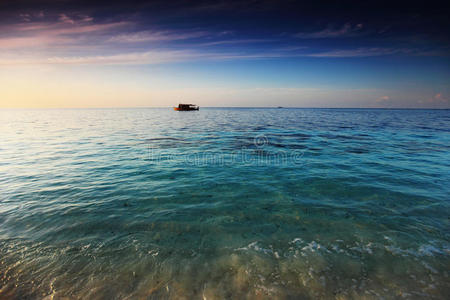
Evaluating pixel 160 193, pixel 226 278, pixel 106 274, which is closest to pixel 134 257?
pixel 106 274

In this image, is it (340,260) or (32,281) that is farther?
(340,260)

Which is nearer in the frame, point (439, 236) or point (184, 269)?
point (184, 269)

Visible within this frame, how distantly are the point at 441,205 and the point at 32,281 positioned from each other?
12.7 m

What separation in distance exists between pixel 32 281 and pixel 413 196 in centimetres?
1263

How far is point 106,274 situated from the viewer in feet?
14.3

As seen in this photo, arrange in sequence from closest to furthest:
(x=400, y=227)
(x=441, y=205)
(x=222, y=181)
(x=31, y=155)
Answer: (x=400, y=227) < (x=441, y=205) < (x=222, y=181) < (x=31, y=155)

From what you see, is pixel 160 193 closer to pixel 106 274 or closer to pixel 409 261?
pixel 106 274

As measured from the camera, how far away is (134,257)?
→ 486 cm

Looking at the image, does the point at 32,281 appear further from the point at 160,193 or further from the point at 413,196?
the point at 413,196

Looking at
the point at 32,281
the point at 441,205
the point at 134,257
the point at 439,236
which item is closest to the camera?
the point at 32,281

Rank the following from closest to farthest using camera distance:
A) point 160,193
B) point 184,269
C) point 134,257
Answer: point 184,269 < point 134,257 < point 160,193

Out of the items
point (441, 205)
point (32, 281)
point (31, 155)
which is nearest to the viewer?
point (32, 281)

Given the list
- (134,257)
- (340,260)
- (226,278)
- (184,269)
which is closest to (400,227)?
(340,260)

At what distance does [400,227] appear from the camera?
5.93 meters
